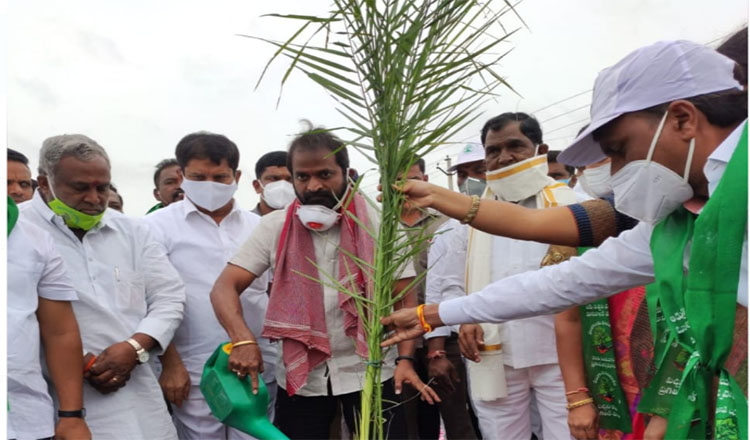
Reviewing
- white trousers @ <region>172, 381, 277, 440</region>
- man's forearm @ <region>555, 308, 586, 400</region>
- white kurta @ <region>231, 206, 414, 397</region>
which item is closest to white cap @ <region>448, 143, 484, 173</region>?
white kurta @ <region>231, 206, 414, 397</region>

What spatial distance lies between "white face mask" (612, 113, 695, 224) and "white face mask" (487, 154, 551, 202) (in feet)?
4.32

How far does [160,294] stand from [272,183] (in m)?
2.13

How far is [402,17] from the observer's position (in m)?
1.90

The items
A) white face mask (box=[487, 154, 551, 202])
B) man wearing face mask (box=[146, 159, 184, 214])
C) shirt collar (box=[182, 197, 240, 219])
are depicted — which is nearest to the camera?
white face mask (box=[487, 154, 551, 202])

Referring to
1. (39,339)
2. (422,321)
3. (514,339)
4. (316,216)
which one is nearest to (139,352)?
(39,339)

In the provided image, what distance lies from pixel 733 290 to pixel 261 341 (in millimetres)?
2554

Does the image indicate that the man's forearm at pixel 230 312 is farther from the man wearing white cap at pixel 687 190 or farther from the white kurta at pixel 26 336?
the man wearing white cap at pixel 687 190

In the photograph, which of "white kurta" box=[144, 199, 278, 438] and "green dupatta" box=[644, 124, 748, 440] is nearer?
"green dupatta" box=[644, 124, 748, 440]

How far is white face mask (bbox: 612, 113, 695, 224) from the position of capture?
1.74 m

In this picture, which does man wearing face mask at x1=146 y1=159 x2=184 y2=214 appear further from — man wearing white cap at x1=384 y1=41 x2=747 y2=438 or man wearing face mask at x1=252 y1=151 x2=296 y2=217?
man wearing white cap at x1=384 y1=41 x2=747 y2=438

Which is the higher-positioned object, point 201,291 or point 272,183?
point 272,183

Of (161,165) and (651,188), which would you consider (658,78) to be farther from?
(161,165)

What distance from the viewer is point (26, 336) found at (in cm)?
247

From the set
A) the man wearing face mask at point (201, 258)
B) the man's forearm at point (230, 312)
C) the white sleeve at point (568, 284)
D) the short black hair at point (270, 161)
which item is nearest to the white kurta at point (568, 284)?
the white sleeve at point (568, 284)
